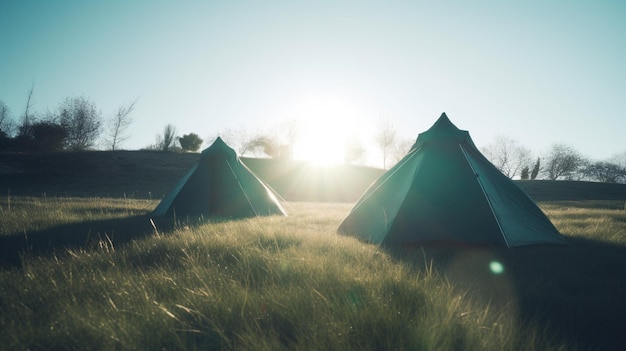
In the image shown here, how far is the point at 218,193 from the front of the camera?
811 centimetres

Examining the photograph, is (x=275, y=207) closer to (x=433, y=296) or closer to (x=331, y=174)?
(x=433, y=296)

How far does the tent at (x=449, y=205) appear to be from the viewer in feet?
14.8

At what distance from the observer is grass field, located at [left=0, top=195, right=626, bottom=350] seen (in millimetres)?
1554

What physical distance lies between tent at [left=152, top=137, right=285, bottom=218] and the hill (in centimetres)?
1250

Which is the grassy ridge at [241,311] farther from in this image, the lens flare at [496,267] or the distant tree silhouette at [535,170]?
the distant tree silhouette at [535,170]

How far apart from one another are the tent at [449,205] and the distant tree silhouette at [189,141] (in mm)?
47217

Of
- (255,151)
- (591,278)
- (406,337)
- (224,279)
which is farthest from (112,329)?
(255,151)

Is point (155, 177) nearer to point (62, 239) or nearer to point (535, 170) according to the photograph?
point (62, 239)

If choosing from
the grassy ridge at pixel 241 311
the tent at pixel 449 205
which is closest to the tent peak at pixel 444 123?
the tent at pixel 449 205

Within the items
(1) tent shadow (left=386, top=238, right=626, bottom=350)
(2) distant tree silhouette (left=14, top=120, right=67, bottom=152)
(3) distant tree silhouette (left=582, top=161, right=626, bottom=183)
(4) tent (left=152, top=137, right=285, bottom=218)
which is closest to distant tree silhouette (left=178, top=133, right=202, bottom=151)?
(2) distant tree silhouette (left=14, top=120, right=67, bottom=152)

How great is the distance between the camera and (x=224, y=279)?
229cm

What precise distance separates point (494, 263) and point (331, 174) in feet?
102

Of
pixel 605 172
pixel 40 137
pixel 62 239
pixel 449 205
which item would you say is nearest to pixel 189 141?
pixel 40 137

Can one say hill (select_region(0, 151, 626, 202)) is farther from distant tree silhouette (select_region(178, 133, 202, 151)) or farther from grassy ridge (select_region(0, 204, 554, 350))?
grassy ridge (select_region(0, 204, 554, 350))
